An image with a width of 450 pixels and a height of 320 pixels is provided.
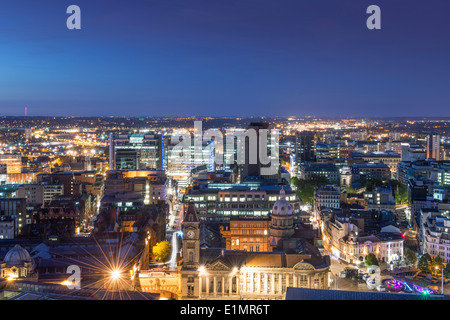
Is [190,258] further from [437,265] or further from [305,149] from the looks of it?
[305,149]

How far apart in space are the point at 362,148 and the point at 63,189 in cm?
6571

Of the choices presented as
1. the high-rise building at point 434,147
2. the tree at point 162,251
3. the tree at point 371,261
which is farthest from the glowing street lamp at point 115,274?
the high-rise building at point 434,147

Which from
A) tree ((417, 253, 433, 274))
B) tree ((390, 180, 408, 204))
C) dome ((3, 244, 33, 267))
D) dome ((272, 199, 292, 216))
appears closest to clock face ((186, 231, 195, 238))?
dome ((3, 244, 33, 267))

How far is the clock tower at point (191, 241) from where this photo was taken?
23.0 metres

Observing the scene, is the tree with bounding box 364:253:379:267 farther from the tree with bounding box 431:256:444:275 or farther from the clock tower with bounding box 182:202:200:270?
the clock tower with bounding box 182:202:200:270

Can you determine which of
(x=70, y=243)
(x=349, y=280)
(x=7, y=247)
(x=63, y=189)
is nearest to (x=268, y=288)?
(x=349, y=280)

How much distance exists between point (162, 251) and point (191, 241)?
6.62 metres

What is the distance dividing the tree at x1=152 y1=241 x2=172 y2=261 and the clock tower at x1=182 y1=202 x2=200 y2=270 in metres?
6.15

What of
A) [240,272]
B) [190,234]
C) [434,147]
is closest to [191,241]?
[190,234]

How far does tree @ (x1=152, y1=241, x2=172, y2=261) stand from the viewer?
94.9 feet

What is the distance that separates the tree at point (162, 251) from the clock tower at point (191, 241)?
242 inches

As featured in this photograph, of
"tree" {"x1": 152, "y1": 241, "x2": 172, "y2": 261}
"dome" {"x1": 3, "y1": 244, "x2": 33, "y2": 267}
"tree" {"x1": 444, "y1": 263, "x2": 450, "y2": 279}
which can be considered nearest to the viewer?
"dome" {"x1": 3, "y1": 244, "x2": 33, "y2": 267}

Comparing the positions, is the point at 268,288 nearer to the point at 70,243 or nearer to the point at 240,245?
the point at 240,245
